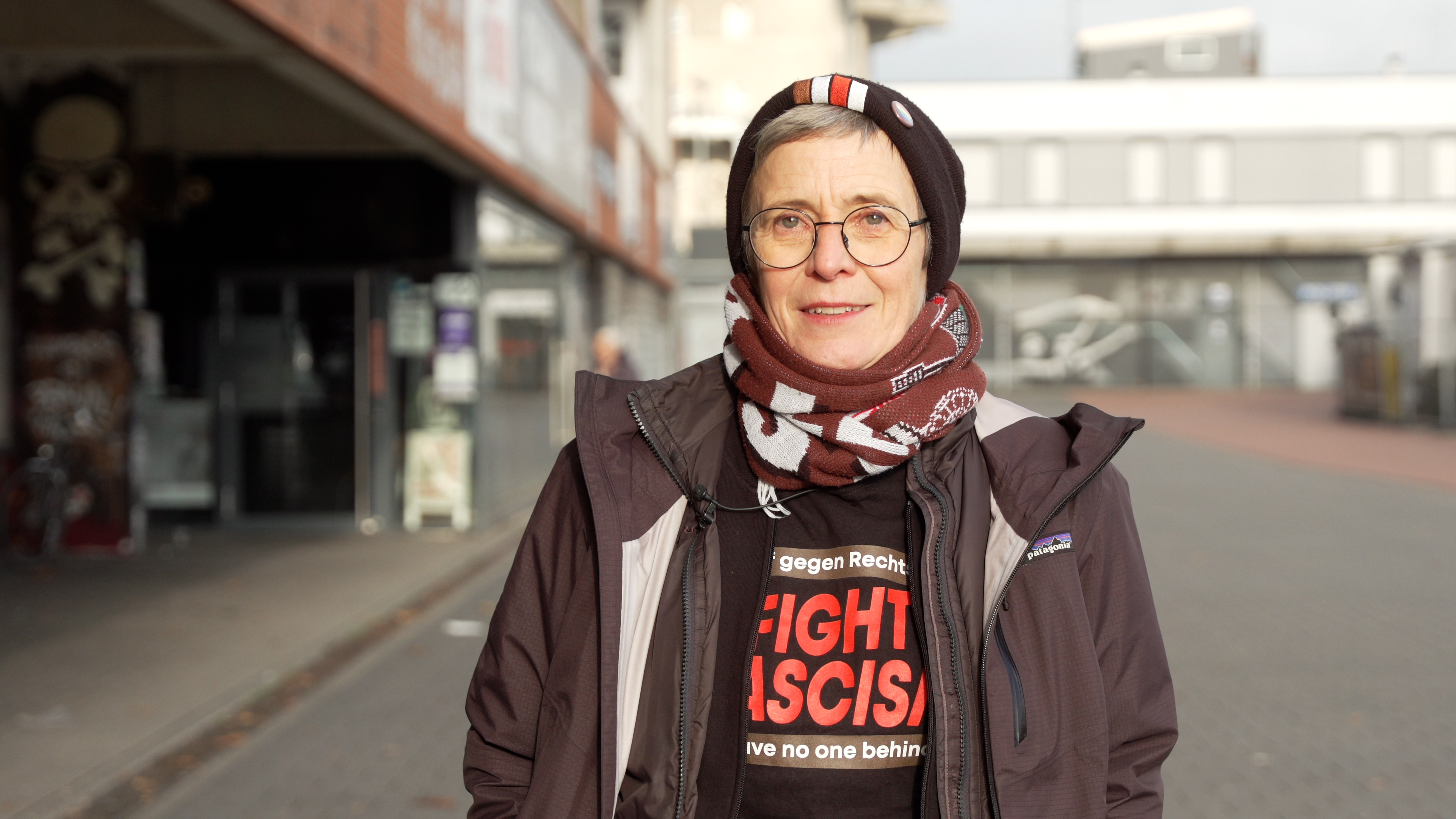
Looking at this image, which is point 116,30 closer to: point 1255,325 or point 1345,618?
point 1345,618

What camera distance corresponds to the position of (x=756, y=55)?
51.2 metres

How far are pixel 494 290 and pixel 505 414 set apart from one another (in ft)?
4.27

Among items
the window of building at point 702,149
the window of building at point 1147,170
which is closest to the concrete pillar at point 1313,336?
the window of building at point 1147,170

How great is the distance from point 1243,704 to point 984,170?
37.1m

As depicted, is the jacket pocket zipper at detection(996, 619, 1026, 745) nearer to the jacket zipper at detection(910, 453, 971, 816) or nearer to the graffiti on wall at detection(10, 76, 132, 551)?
the jacket zipper at detection(910, 453, 971, 816)

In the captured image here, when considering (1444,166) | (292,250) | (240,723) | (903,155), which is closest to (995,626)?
(903,155)

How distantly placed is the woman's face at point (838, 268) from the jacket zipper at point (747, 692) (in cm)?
33

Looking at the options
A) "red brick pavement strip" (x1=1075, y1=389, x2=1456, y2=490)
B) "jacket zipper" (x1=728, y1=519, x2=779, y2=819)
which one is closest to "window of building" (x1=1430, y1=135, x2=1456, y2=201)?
"red brick pavement strip" (x1=1075, y1=389, x2=1456, y2=490)

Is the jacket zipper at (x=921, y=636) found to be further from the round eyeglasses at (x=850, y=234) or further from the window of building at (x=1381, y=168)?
the window of building at (x=1381, y=168)

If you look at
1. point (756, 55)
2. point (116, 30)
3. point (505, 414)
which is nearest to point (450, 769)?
point (116, 30)

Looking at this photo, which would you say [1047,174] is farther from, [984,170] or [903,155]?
[903,155]

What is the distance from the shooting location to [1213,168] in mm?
41531

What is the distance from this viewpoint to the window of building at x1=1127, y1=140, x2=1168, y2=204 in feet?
136

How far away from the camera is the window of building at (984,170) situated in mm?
41438
